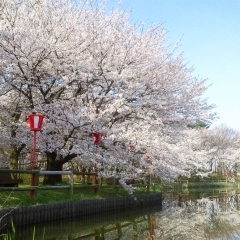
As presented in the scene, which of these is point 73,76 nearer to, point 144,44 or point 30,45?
point 30,45

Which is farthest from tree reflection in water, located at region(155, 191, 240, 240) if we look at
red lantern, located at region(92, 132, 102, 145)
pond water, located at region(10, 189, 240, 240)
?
red lantern, located at region(92, 132, 102, 145)

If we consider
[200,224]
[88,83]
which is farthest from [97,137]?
[200,224]

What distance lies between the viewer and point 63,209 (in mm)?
11078

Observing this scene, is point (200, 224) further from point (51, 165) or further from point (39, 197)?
point (51, 165)

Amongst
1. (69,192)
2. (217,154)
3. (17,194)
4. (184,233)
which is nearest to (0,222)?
(17,194)

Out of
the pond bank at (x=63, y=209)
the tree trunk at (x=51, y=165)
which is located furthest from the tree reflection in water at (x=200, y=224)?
the tree trunk at (x=51, y=165)

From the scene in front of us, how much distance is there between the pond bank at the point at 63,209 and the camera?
29.8ft

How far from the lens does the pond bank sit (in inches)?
358

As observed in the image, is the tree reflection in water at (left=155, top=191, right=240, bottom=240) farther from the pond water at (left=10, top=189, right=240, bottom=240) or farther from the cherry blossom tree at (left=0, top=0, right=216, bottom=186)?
the cherry blossom tree at (left=0, top=0, right=216, bottom=186)

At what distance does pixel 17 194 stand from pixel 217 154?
3903 centimetres

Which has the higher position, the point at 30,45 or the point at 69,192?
the point at 30,45

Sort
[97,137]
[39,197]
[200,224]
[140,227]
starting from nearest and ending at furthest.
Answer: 1. [39,197]
2. [140,227]
3. [200,224]
4. [97,137]

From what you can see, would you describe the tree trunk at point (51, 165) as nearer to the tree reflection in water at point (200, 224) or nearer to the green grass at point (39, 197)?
the green grass at point (39, 197)

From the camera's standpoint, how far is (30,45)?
12.0 meters
